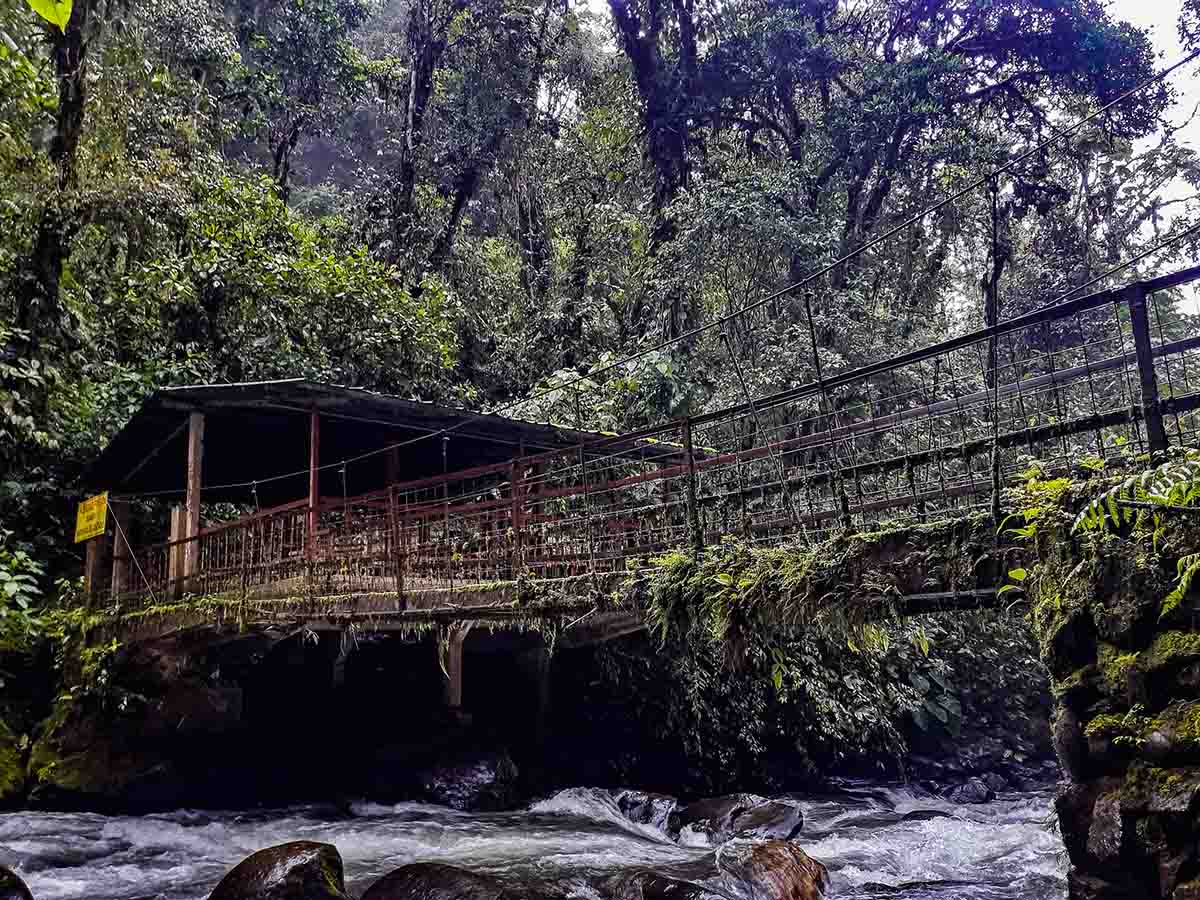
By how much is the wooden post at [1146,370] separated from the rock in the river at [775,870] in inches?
190

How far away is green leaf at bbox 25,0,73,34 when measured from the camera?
118cm

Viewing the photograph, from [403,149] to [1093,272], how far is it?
15355 millimetres

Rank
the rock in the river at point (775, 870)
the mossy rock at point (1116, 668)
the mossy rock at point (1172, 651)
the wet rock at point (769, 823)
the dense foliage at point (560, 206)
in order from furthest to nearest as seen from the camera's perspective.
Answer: the dense foliage at point (560, 206) → the wet rock at point (769, 823) → the rock in the river at point (775, 870) → the mossy rock at point (1116, 668) → the mossy rock at point (1172, 651)

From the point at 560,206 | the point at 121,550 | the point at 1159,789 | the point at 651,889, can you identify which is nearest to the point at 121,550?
the point at 121,550

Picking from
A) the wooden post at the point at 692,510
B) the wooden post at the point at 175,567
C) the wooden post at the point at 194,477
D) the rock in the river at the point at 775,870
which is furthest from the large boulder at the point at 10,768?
the wooden post at the point at 692,510

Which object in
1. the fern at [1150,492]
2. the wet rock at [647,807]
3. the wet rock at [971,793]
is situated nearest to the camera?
the fern at [1150,492]

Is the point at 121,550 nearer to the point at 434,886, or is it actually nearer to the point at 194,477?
the point at 194,477

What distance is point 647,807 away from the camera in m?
10.5

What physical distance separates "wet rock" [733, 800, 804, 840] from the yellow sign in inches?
320

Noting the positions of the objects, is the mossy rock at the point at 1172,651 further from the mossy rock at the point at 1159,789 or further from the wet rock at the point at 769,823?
the wet rock at the point at 769,823

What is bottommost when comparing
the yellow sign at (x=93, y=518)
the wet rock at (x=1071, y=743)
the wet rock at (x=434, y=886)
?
the wet rock at (x=434, y=886)

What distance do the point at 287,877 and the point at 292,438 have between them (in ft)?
24.9

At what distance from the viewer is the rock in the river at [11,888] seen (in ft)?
20.0

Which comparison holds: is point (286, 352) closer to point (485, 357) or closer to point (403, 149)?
point (485, 357)
